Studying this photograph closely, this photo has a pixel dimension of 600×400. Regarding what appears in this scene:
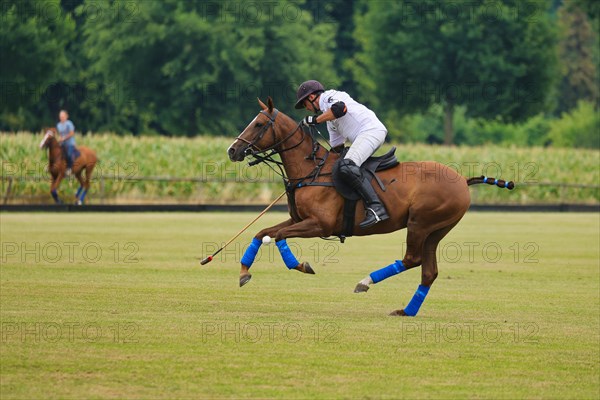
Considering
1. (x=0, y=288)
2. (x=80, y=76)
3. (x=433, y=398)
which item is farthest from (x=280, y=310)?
(x=80, y=76)

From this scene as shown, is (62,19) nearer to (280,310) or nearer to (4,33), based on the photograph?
(4,33)

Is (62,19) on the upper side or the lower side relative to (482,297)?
upper

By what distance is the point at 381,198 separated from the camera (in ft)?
41.5

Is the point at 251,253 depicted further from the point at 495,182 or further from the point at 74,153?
the point at 74,153

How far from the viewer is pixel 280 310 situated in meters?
12.7

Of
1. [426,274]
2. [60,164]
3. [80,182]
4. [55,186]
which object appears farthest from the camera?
[80,182]

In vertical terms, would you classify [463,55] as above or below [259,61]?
above

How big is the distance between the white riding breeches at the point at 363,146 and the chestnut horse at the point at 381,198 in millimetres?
283

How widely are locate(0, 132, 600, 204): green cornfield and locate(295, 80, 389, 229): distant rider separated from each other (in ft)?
75.4

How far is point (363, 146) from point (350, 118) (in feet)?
1.19

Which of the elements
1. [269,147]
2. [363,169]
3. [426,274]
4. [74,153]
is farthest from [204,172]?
[426,274]

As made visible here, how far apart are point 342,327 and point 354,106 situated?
257cm

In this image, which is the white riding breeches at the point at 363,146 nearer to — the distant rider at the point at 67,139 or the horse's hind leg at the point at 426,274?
the horse's hind leg at the point at 426,274

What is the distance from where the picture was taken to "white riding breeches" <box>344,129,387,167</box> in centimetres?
1267
